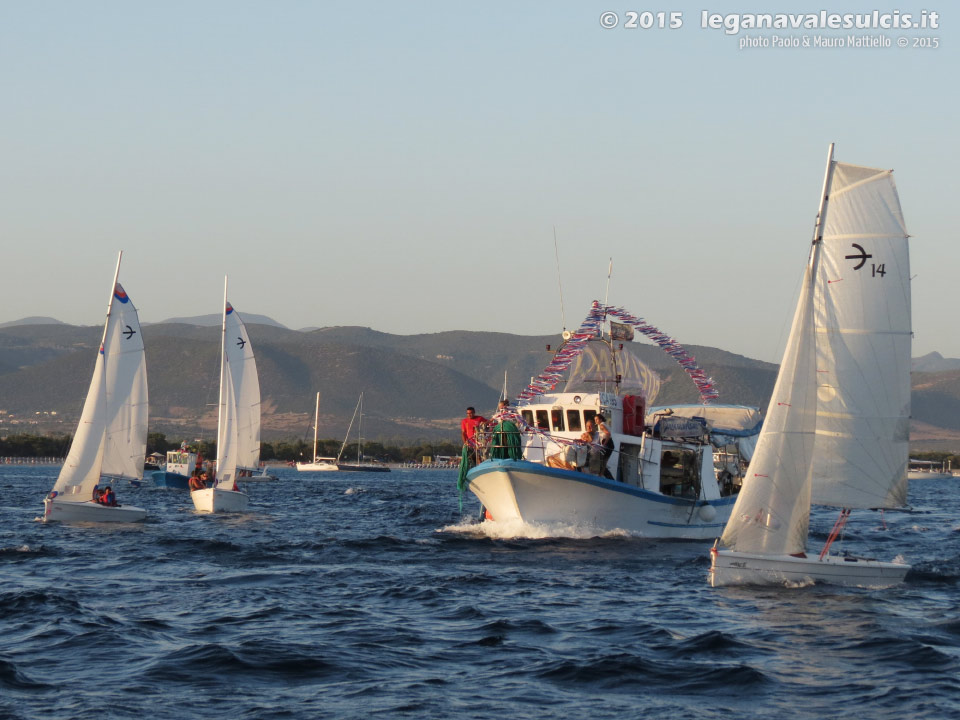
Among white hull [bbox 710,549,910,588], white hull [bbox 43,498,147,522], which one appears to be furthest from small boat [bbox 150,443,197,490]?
white hull [bbox 710,549,910,588]

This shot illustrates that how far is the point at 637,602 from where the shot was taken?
2939cm

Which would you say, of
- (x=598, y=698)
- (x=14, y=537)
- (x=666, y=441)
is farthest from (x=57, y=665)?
(x=666, y=441)

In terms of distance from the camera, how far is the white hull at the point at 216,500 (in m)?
64.7

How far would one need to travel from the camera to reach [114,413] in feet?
184

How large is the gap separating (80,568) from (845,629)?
21.5 m

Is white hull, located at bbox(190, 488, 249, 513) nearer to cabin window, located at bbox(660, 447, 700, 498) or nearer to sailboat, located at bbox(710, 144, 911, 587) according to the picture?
cabin window, located at bbox(660, 447, 700, 498)

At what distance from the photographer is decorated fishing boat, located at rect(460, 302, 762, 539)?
4397cm

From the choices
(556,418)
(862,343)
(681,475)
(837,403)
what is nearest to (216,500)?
(556,418)

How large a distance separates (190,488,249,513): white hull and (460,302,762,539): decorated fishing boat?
20636 mm

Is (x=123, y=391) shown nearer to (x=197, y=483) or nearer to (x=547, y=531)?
(x=197, y=483)

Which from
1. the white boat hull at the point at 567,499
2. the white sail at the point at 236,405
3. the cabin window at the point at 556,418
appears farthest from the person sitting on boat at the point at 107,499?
the cabin window at the point at 556,418

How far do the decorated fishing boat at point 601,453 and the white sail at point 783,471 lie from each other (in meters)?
13.6

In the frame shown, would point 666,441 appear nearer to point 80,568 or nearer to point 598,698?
point 80,568

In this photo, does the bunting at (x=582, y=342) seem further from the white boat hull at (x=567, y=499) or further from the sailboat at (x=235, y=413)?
the sailboat at (x=235, y=413)
